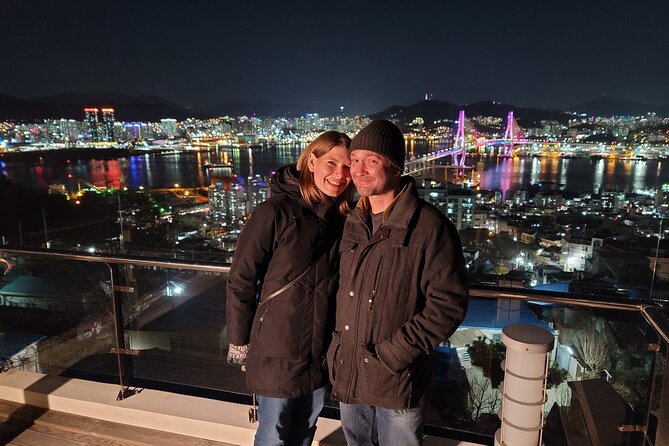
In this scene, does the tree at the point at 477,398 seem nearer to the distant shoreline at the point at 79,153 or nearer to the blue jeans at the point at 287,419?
the blue jeans at the point at 287,419

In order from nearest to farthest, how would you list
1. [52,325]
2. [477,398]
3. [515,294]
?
[515,294], [477,398], [52,325]

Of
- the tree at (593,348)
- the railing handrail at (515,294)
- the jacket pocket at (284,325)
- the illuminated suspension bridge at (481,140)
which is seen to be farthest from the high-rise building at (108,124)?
the jacket pocket at (284,325)

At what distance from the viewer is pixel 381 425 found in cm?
131

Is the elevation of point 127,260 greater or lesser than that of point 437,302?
lesser

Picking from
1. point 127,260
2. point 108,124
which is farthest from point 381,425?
point 108,124

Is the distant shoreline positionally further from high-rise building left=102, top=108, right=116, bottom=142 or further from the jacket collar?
the jacket collar

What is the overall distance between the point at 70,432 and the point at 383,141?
207 centimetres

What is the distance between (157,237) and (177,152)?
143 ft

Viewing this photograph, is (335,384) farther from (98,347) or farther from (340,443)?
(98,347)

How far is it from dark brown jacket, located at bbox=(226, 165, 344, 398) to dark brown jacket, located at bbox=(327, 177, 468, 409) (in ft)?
0.27

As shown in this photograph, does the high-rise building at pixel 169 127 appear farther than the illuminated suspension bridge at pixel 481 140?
Yes

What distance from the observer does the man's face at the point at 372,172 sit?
121 centimetres

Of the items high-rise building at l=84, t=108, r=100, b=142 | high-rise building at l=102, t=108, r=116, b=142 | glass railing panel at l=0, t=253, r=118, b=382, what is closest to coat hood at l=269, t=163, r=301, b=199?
glass railing panel at l=0, t=253, r=118, b=382

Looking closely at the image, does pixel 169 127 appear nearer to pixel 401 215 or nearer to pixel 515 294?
pixel 515 294
